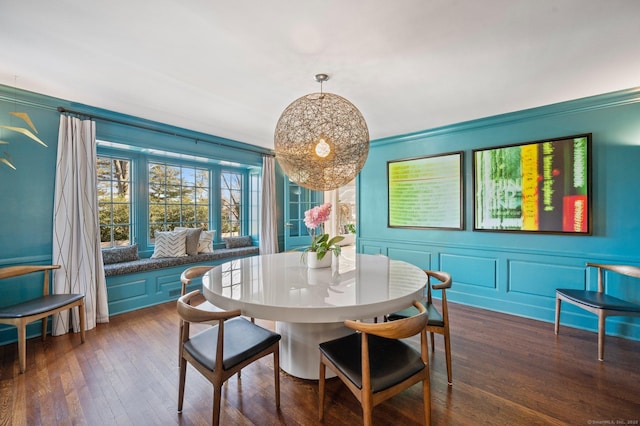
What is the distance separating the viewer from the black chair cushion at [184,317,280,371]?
1452mm

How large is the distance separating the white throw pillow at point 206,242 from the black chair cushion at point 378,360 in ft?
10.5

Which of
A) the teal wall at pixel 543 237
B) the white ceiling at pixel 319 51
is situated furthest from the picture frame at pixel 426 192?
the white ceiling at pixel 319 51

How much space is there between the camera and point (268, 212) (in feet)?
15.5

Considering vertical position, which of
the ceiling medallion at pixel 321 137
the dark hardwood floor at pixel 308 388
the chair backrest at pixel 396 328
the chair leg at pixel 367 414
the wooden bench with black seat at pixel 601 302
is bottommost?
the dark hardwood floor at pixel 308 388

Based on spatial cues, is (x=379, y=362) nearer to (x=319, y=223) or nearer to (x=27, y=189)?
(x=319, y=223)

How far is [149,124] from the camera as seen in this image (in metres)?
3.46

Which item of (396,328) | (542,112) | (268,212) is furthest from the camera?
(268,212)

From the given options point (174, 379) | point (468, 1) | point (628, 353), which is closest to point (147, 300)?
point (174, 379)

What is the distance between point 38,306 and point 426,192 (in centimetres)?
441

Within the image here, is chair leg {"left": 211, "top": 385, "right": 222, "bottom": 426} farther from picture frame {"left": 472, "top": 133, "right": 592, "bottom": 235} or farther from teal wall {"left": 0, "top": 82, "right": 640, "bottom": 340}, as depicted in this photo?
picture frame {"left": 472, "top": 133, "right": 592, "bottom": 235}

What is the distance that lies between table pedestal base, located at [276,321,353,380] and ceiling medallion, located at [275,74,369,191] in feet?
3.80

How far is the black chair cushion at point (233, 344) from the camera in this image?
4.76 ft

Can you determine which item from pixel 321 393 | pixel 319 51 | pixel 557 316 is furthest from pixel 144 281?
pixel 557 316

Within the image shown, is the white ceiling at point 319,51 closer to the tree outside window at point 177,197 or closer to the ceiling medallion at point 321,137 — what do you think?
the ceiling medallion at point 321,137
